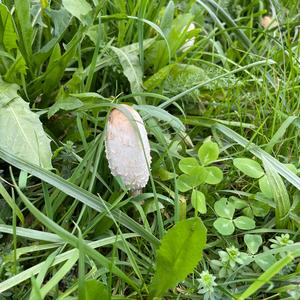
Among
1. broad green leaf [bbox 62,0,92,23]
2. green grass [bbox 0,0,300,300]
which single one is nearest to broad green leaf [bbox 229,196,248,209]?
green grass [bbox 0,0,300,300]

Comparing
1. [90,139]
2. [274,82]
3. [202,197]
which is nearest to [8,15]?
[90,139]

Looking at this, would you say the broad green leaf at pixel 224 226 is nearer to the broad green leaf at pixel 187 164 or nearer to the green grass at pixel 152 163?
the green grass at pixel 152 163

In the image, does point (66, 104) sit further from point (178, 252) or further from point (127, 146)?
point (178, 252)

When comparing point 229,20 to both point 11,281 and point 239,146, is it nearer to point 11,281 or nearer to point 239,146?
point 239,146

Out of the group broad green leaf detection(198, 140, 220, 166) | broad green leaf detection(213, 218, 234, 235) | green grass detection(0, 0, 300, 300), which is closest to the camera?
green grass detection(0, 0, 300, 300)

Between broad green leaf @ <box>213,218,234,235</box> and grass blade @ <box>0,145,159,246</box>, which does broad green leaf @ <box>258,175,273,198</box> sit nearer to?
broad green leaf @ <box>213,218,234,235</box>

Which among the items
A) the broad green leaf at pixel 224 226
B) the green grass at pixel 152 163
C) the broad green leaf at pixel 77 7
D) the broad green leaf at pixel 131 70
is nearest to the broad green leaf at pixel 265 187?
the green grass at pixel 152 163

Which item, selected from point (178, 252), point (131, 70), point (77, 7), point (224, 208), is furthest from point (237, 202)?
point (77, 7)
